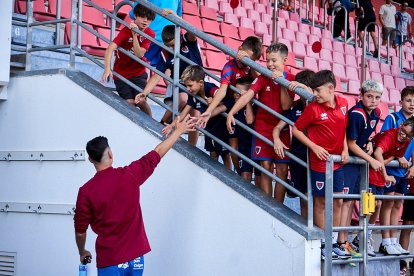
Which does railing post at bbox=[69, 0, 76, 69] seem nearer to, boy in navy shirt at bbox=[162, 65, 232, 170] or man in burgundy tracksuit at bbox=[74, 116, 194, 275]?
boy in navy shirt at bbox=[162, 65, 232, 170]

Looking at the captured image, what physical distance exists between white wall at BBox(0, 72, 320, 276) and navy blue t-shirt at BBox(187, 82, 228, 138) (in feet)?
1.45

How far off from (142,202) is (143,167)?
110 cm

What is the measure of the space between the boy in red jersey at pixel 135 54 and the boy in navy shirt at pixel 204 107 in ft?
2.20

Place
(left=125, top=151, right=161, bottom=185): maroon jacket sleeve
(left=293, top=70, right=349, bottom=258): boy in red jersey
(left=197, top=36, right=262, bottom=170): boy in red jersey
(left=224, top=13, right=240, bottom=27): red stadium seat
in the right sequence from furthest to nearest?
(left=224, top=13, right=240, bottom=27): red stadium seat, (left=197, top=36, right=262, bottom=170): boy in red jersey, (left=293, top=70, right=349, bottom=258): boy in red jersey, (left=125, top=151, right=161, bottom=185): maroon jacket sleeve

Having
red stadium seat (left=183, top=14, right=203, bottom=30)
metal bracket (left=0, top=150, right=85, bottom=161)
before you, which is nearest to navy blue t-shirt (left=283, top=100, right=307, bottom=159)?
metal bracket (left=0, top=150, right=85, bottom=161)

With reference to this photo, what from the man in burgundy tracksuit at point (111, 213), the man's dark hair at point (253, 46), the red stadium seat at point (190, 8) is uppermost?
the red stadium seat at point (190, 8)

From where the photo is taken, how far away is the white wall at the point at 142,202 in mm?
5578

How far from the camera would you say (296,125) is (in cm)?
559

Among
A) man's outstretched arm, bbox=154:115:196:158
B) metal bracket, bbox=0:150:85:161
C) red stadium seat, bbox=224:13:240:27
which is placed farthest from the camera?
red stadium seat, bbox=224:13:240:27

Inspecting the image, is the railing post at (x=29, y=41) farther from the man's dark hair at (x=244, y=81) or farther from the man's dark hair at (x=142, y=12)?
the man's dark hair at (x=244, y=81)

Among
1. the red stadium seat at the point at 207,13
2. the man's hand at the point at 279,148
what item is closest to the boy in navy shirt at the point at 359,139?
the man's hand at the point at 279,148

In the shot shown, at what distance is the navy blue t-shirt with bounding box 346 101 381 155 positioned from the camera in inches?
231

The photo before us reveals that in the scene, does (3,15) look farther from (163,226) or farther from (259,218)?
(259,218)

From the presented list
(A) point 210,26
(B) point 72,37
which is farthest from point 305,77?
(A) point 210,26
